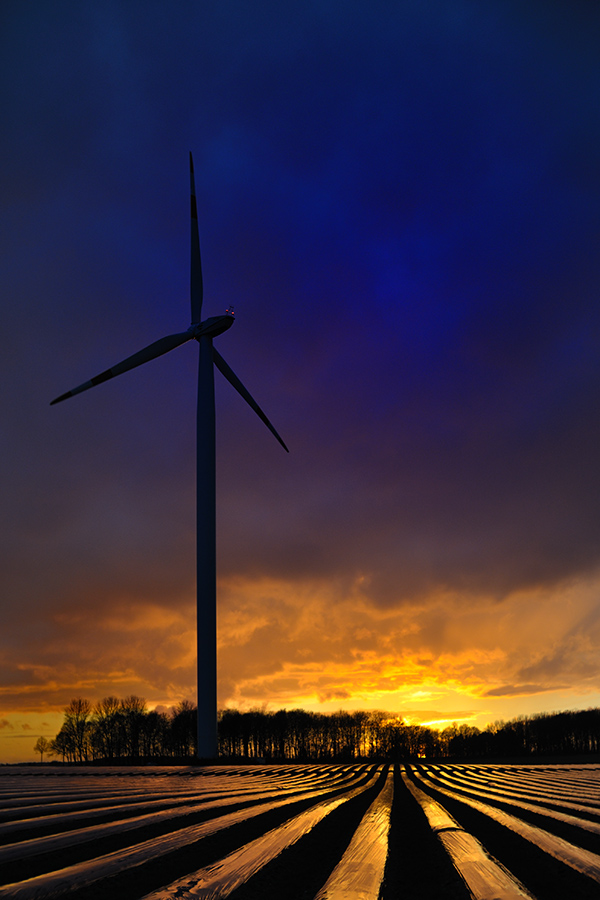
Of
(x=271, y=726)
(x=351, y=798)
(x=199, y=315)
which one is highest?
(x=199, y=315)

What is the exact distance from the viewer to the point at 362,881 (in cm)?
404

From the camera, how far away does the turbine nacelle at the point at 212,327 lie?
6238cm

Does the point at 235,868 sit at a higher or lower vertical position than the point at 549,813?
higher

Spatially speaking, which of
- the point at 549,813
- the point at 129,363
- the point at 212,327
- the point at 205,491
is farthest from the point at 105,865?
the point at 212,327

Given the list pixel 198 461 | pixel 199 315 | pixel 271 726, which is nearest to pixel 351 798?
pixel 198 461

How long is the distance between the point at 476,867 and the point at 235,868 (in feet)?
5.91

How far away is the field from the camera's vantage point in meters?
3.93

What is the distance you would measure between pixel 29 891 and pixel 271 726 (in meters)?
206

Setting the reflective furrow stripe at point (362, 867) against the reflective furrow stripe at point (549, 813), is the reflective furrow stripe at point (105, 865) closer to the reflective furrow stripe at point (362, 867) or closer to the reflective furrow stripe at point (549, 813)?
the reflective furrow stripe at point (362, 867)

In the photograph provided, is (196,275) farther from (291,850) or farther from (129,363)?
(291,850)

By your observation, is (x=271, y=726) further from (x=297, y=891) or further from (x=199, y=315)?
(x=297, y=891)

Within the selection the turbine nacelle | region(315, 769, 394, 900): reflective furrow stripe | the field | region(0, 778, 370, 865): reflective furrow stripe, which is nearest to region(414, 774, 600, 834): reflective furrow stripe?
the field

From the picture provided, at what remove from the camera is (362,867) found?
4504mm

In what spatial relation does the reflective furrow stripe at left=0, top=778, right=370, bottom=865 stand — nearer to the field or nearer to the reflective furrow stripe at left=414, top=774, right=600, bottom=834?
the field
